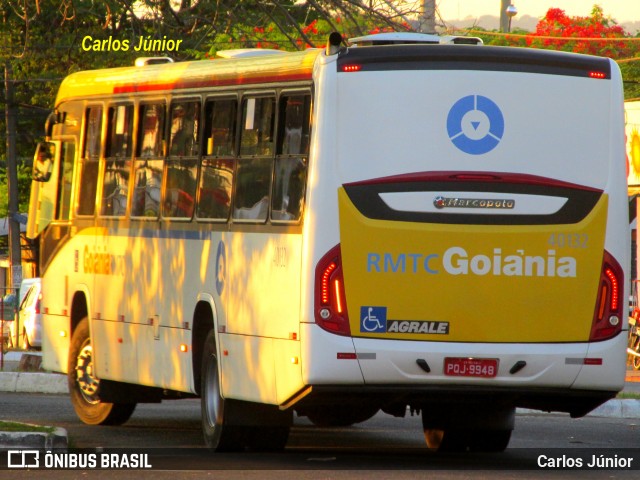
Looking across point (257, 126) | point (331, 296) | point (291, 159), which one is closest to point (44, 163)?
point (257, 126)

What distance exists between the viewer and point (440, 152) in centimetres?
1115

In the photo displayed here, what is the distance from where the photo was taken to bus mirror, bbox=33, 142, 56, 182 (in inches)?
657

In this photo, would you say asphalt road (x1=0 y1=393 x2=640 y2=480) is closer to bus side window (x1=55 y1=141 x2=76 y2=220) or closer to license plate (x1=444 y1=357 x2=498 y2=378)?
license plate (x1=444 y1=357 x2=498 y2=378)

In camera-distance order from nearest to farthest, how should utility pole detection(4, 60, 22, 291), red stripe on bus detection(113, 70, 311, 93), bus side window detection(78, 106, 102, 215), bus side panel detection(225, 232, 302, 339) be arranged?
bus side panel detection(225, 232, 302, 339)
red stripe on bus detection(113, 70, 311, 93)
bus side window detection(78, 106, 102, 215)
utility pole detection(4, 60, 22, 291)

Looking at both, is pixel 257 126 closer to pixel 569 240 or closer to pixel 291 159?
pixel 291 159

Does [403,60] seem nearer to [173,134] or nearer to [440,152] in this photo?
[440,152]

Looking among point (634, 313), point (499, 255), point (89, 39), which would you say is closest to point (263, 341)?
point (499, 255)

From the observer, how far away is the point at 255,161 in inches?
478

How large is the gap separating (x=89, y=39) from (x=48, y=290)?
8469 mm

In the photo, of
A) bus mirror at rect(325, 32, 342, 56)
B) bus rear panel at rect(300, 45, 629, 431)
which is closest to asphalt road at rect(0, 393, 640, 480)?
bus rear panel at rect(300, 45, 629, 431)

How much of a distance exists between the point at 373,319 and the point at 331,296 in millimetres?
327

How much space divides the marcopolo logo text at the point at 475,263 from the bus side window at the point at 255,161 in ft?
3.87

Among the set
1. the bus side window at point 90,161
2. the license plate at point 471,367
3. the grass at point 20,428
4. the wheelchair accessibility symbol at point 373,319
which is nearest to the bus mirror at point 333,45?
the wheelchair accessibility symbol at point 373,319

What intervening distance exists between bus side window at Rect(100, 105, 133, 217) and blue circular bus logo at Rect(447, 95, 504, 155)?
4.22 metres
